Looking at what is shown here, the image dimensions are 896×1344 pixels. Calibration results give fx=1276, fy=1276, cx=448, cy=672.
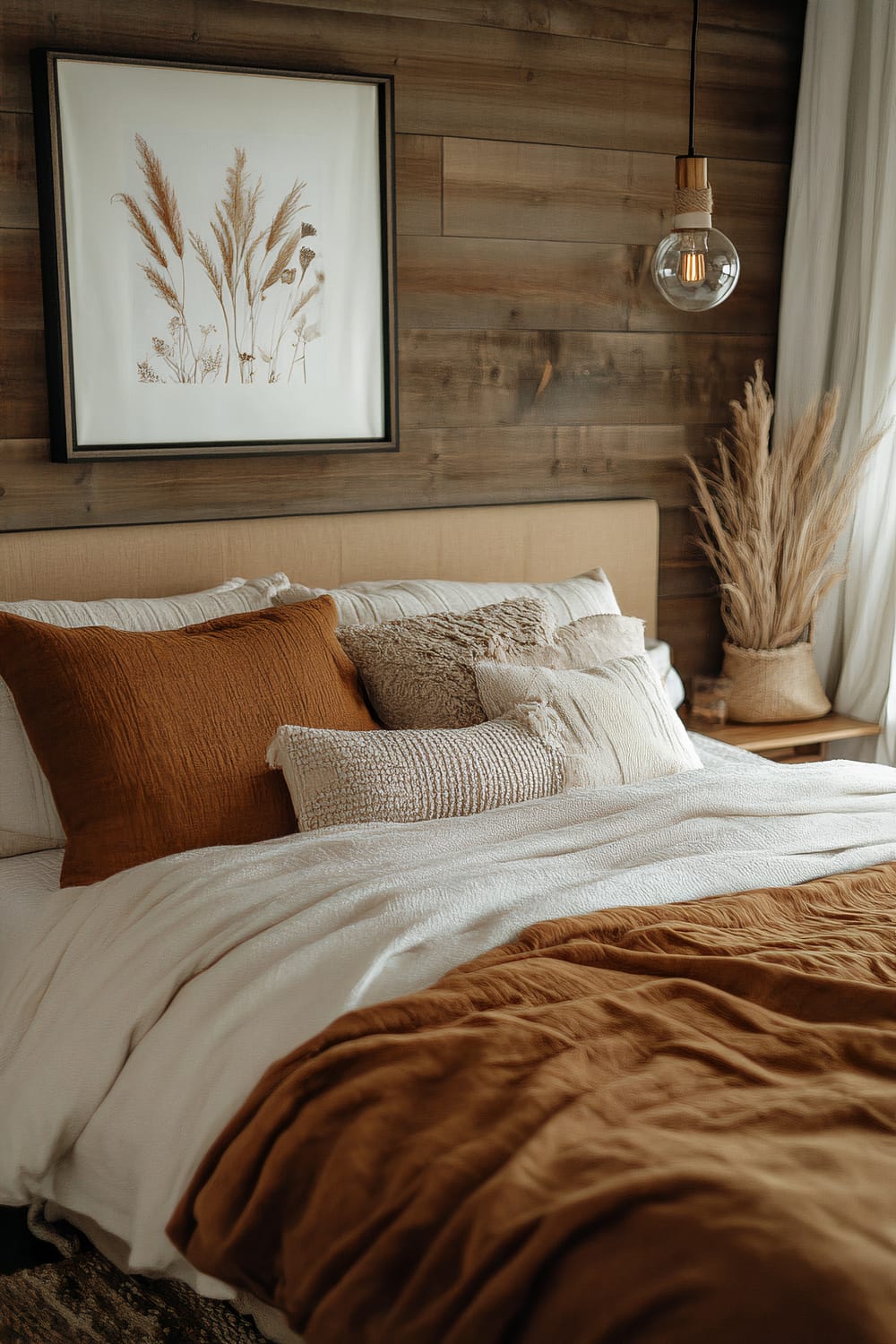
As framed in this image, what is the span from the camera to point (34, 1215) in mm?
1852

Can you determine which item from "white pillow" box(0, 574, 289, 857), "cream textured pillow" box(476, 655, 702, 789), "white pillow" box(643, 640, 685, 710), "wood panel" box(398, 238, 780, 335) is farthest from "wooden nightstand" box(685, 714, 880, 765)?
"white pillow" box(0, 574, 289, 857)

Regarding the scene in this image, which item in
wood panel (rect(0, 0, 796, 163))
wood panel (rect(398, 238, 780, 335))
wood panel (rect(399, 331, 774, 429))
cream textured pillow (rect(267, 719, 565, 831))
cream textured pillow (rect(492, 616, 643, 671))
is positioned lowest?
cream textured pillow (rect(267, 719, 565, 831))

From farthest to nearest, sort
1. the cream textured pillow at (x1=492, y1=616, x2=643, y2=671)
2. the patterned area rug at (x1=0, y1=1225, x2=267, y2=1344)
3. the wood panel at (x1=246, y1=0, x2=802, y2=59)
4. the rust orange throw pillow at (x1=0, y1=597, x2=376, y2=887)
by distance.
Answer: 1. the wood panel at (x1=246, y1=0, x2=802, y2=59)
2. the cream textured pillow at (x1=492, y1=616, x2=643, y2=671)
3. the rust orange throw pillow at (x1=0, y1=597, x2=376, y2=887)
4. the patterned area rug at (x1=0, y1=1225, x2=267, y2=1344)

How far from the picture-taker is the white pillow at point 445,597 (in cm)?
269

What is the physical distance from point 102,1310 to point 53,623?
1.18 meters

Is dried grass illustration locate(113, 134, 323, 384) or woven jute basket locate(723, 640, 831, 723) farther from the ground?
dried grass illustration locate(113, 134, 323, 384)

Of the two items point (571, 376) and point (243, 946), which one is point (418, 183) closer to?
point (571, 376)

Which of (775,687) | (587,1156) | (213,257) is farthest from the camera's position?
(775,687)

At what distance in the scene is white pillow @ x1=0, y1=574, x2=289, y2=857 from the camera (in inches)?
87.2

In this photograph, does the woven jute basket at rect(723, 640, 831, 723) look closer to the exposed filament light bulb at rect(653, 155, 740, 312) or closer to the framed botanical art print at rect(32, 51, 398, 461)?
the exposed filament light bulb at rect(653, 155, 740, 312)

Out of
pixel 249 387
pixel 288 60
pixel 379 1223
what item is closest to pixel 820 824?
pixel 379 1223

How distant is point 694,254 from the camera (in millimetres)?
2678

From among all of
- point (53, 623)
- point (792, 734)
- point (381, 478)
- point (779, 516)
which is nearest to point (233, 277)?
point (381, 478)

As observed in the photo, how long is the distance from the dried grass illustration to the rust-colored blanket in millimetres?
1672
